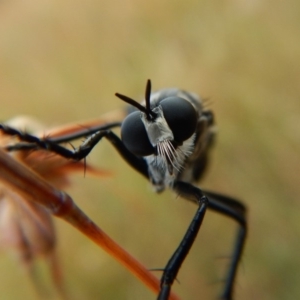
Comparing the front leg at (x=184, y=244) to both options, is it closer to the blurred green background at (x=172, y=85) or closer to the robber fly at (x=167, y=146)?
the robber fly at (x=167, y=146)

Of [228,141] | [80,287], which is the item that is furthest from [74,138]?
[228,141]

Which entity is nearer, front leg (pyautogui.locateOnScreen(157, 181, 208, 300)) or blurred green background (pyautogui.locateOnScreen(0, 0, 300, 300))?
front leg (pyautogui.locateOnScreen(157, 181, 208, 300))

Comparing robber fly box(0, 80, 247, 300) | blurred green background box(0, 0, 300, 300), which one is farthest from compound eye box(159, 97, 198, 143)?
blurred green background box(0, 0, 300, 300)

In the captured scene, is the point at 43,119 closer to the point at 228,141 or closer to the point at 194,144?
the point at 228,141

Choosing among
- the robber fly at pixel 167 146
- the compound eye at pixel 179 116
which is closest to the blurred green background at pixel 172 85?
the robber fly at pixel 167 146

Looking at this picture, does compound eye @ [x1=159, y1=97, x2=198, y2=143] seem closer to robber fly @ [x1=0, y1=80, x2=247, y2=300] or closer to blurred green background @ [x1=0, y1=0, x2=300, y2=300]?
robber fly @ [x1=0, y1=80, x2=247, y2=300]

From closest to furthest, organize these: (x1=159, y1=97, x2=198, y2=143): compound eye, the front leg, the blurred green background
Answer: the front leg, (x1=159, y1=97, x2=198, y2=143): compound eye, the blurred green background

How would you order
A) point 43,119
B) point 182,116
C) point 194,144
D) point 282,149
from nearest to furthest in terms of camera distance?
point 182,116 → point 194,144 → point 282,149 → point 43,119
